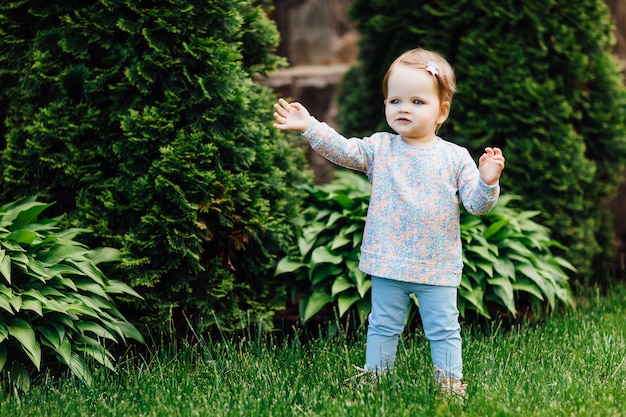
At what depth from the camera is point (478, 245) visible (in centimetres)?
439

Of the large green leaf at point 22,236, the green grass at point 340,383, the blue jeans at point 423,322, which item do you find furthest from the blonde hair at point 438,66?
the large green leaf at point 22,236

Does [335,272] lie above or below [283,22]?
below

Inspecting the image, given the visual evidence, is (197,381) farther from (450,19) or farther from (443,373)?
(450,19)

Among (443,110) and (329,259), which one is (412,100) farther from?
(329,259)

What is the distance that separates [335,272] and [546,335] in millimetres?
1230

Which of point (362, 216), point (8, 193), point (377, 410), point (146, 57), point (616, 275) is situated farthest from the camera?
point (616, 275)

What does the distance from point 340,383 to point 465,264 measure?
4.60 ft

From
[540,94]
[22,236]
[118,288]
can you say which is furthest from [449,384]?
[540,94]

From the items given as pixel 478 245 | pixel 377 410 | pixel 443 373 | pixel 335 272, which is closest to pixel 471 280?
pixel 478 245

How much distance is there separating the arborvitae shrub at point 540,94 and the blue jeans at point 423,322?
217 cm

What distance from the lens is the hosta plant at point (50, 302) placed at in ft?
10.7

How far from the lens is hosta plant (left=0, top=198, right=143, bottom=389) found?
10.7 ft

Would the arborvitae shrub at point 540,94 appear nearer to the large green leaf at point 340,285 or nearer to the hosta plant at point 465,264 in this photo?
the hosta plant at point 465,264

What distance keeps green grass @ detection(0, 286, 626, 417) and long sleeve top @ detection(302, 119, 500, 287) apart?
1.61 feet
